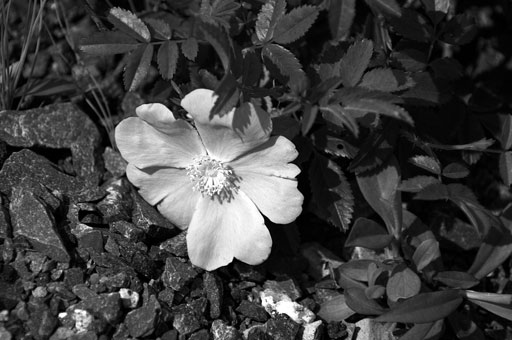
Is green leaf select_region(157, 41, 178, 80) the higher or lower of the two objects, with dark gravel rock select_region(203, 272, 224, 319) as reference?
Result: higher

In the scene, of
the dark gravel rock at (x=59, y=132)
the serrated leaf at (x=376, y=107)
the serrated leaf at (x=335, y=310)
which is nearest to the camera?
the serrated leaf at (x=376, y=107)

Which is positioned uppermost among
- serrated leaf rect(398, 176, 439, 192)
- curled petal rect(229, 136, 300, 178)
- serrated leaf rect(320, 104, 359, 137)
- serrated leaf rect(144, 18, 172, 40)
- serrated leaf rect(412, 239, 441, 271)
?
serrated leaf rect(320, 104, 359, 137)

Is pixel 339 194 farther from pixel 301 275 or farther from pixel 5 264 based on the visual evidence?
pixel 5 264

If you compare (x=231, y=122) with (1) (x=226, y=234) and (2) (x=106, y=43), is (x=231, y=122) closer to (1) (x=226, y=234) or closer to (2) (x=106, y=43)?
(1) (x=226, y=234)

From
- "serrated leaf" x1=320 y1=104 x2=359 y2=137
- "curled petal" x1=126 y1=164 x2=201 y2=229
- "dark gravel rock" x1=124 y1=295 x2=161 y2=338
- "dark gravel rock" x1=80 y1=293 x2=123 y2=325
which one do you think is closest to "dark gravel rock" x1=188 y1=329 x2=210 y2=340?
"dark gravel rock" x1=124 y1=295 x2=161 y2=338

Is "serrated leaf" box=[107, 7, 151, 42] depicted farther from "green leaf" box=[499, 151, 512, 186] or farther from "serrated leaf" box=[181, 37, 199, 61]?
"green leaf" box=[499, 151, 512, 186]

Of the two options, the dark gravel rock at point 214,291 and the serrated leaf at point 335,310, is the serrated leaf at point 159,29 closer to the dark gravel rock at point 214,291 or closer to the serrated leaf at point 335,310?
the dark gravel rock at point 214,291

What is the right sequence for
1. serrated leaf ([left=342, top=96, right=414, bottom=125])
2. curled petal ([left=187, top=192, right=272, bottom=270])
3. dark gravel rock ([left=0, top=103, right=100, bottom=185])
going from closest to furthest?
1. serrated leaf ([left=342, top=96, right=414, bottom=125])
2. curled petal ([left=187, top=192, right=272, bottom=270])
3. dark gravel rock ([left=0, top=103, right=100, bottom=185])

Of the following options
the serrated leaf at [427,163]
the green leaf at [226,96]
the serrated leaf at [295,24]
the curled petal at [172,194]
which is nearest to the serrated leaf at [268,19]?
the serrated leaf at [295,24]
